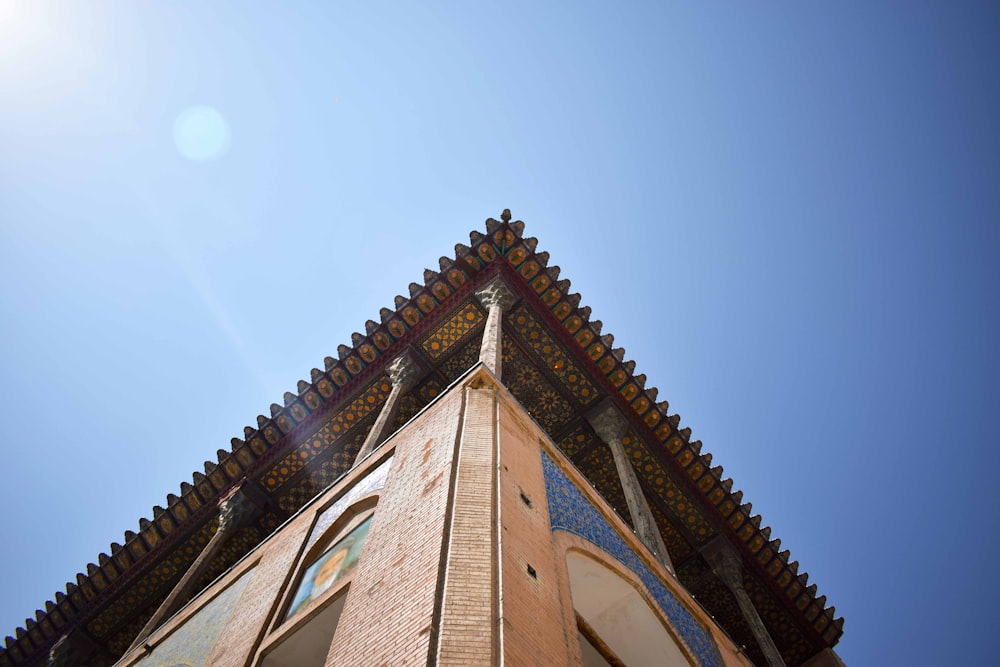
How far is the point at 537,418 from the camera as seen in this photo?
8.38m

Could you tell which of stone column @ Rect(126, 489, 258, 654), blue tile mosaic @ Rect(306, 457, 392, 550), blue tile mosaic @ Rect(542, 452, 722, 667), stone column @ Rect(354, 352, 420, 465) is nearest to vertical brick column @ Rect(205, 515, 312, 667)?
blue tile mosaic @ Rect(306, 457, 392, 550)

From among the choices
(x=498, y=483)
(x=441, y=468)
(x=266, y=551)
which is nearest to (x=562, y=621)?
(x=498, y=483)

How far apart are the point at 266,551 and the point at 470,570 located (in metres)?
2.77

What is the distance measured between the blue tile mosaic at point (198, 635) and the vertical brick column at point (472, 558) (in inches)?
87.2

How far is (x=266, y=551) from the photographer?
15.0ft

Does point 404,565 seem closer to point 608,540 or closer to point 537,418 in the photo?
point 608,540

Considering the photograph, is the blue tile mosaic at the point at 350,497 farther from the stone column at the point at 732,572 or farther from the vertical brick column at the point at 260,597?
the stone column at the point at 732,572

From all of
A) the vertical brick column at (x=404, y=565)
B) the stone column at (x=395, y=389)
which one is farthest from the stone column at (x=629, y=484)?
the stone column at (x=395, y=389)

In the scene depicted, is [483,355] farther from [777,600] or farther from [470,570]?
[777,600]

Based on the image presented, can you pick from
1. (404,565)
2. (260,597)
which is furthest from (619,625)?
(260,597)

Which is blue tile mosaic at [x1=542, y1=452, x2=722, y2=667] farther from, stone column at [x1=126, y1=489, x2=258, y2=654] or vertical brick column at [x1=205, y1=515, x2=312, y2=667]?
stone column at [x1=126, y1=489, x2=258, y2=654]

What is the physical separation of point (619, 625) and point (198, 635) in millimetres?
2727

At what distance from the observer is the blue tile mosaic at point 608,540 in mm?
3501

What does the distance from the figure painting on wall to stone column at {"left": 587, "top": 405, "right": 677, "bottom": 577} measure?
2.07 meters
